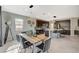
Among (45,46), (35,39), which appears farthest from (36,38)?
(45,46)

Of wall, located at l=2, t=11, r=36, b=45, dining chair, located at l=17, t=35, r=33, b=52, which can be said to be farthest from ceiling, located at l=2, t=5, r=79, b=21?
dining chair, located at l=17, t=35, r=33, b=52

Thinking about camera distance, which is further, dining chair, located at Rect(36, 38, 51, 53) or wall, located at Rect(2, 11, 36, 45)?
dining chair, located at Rect(36, 38, 51, 53)

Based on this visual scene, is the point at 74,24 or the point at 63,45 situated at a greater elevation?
the point at 74,24

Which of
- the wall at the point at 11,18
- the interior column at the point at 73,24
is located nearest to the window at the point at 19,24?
the wall at the point at 11,18

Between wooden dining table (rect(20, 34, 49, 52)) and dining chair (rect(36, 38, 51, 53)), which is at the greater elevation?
wooden dining table (rect(20, 34, 49, 52))

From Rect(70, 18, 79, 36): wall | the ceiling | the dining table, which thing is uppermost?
the ceiling

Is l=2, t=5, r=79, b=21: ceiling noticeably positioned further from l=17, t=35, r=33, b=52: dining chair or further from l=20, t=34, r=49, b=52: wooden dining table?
l=17, t=35, r=33, b=52: dining chair

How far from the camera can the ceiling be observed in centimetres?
163

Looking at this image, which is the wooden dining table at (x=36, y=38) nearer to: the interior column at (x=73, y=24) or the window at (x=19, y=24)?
the window at (x=19, y=24)

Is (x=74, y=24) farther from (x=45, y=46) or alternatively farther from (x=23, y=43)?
(x=23, y=43)

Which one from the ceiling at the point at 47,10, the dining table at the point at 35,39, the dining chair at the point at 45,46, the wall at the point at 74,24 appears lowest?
the dining chair at the point at 45,46

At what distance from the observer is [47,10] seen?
1688mm

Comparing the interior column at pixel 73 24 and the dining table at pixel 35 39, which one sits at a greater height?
the interior column at pixel 73 24

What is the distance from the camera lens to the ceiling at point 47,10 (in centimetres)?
163
